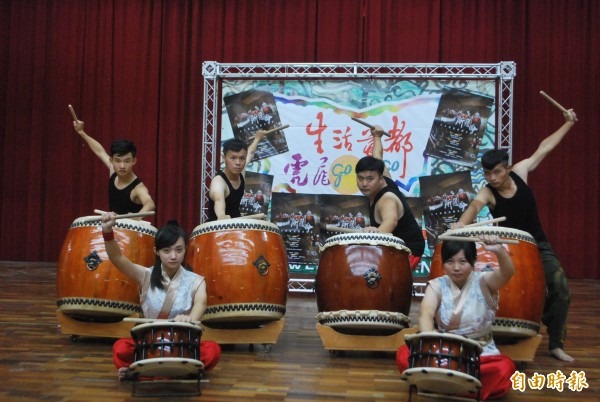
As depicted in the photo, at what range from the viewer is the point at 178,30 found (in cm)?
782

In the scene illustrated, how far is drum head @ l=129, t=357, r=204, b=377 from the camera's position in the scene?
2307mm

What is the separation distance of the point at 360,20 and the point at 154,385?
18.7 feet

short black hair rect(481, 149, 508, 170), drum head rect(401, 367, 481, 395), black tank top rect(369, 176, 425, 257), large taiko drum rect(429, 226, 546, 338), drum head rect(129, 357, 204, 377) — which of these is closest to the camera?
drum head rect(401, 367, 481, 395)

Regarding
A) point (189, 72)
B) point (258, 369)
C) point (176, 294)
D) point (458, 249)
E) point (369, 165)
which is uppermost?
point (189, 72)

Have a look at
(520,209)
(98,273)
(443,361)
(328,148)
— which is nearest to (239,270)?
(98,273)

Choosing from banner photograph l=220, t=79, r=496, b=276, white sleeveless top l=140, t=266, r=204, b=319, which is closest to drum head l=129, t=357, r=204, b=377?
white sleeveless top l=140, t=266, r=204, b=319

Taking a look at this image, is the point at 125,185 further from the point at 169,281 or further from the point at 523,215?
the point at 523,215

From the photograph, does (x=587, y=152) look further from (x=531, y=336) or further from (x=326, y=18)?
(x=531, y=336)

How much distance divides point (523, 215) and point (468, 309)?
0.95m

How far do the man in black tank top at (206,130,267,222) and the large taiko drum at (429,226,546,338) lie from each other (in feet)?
3.87

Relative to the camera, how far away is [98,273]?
10.9 ft

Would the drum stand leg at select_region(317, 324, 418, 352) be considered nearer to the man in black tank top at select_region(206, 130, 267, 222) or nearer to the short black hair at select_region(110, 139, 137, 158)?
the man in black tank top at select_region(206, 130, 267, 222)

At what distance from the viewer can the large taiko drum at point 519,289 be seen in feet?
9.89

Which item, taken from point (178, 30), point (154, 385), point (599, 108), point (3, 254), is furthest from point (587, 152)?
point (3, 254)
